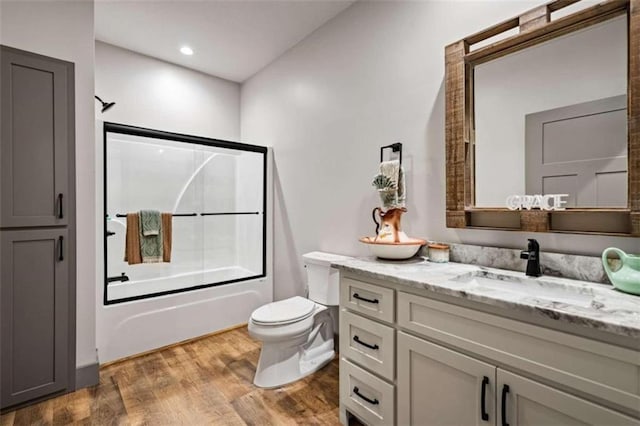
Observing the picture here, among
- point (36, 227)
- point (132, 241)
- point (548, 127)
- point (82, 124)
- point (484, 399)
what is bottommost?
point (484, 399)

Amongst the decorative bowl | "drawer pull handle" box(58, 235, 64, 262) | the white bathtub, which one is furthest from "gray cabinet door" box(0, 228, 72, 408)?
the decorative bowl

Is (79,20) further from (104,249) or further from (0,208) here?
(104,249)

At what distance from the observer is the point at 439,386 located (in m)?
1.26

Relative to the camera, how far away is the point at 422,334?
4.32 feet

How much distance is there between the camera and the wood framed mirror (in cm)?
124

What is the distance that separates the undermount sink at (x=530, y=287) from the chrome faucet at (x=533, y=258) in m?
0.04

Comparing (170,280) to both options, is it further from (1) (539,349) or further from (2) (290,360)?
(1) (539,349)

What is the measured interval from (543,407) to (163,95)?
3.72 metres

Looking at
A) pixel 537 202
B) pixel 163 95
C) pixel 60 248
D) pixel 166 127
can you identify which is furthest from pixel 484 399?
pixel 163 95

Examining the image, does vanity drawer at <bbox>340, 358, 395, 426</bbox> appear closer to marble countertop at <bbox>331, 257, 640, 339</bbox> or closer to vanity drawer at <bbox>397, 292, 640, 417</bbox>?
vanity drawer at <bbox>397, 292, 640, 417</bbox>

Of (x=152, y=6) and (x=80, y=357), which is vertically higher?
(x=152, y=6)

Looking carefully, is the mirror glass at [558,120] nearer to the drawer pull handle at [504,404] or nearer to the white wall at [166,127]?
the drawer pull handle at [504,404]

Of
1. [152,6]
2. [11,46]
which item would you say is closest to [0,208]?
[11,46]

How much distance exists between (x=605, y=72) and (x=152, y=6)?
2821 millimetres
